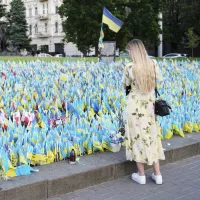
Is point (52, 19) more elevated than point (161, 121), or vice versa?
point (52, 19)

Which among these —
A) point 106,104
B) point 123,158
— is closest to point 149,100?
point 123,158

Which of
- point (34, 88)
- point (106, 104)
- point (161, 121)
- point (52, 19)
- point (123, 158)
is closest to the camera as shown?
point (123, 158)

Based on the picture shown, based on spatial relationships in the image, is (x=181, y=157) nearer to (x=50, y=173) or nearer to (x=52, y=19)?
(x=50, y=173)

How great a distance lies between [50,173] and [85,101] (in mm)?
2827

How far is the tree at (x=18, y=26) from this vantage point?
5581 cm

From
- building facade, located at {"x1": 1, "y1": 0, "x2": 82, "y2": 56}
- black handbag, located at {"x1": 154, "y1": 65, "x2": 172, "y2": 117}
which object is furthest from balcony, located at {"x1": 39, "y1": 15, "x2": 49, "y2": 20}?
black handbag, located at {"x1": 154, "y1": 65, "x2": 172, "y2": 117}

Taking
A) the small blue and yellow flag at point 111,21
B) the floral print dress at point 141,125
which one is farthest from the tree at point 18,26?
the floral print dress at point 141,125

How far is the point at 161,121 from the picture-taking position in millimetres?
5961

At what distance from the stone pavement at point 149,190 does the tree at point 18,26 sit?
174 ft

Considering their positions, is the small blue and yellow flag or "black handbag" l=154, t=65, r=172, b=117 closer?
"black handbag" l=154, t=65, r=172, b=117

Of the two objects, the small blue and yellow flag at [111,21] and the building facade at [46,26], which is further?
the building facade at [46,26]

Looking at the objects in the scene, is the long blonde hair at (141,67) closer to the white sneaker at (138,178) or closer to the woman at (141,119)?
the woman at (141,119)

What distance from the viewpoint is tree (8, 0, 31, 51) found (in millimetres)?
55812

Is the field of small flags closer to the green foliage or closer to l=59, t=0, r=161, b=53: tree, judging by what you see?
l=59, t=0, r=161, b=53: tree
